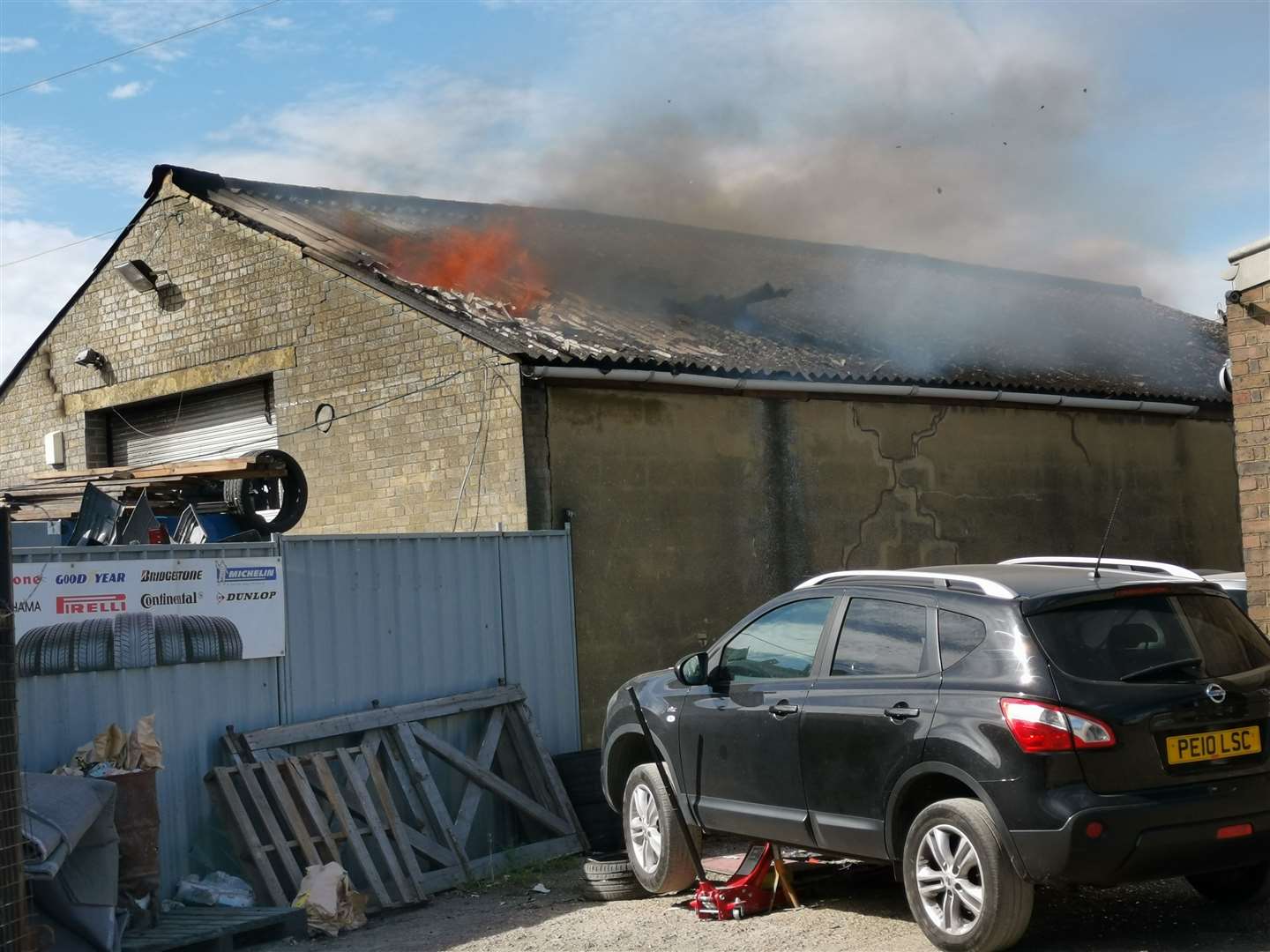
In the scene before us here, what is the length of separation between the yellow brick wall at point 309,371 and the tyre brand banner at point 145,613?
120 inches

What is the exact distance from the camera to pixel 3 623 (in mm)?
5242

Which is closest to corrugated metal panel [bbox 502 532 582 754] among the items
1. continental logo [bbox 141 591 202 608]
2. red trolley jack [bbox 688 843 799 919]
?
continental logo [bbox 141 591 202 608]

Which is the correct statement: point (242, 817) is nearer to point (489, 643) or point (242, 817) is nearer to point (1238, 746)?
point (489, 643)

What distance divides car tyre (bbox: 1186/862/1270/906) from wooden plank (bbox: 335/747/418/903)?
463 cm

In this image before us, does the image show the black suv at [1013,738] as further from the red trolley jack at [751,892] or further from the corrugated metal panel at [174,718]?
the corrugated metal panel at [174,718]

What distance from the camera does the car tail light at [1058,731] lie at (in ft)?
18.7

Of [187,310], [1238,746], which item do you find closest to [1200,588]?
[1238,746]

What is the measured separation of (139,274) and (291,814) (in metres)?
9.51

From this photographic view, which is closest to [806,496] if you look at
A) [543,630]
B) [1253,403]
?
[543,630]

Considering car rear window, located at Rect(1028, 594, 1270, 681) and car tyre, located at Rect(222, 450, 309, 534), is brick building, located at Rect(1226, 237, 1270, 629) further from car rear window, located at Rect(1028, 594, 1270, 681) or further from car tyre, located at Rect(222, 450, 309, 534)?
car tyre, located at Rect(222, 450, 309, 534)

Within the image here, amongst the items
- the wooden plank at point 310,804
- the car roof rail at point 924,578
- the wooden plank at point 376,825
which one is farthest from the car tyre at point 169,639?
the car roof rail at point 924,578

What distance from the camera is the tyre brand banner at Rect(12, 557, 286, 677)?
7.99 m

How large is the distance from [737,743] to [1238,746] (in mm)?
2473

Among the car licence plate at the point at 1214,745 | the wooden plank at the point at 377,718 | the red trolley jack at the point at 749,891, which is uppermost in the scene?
the car licence plate at the point at 1214,745
